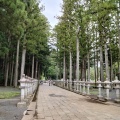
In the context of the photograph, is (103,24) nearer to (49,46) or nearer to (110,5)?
(110,5)

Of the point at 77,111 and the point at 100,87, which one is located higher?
the point at 100,87

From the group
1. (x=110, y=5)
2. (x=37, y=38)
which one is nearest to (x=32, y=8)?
(x=37, y=38)

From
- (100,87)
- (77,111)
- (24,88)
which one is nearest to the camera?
(77,111)

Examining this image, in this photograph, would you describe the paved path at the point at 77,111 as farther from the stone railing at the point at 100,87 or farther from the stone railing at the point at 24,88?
the stone railing at the point at 100,87

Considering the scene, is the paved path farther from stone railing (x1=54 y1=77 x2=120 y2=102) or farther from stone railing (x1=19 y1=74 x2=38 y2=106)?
stone railing (x1=54 y1=77 x2=120 y2=102)

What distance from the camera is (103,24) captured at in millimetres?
22406

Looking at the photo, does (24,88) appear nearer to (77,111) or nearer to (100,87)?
(77,111)

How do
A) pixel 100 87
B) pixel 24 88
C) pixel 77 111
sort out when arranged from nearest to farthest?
1. pixel 77 111
2. pixel 24 88
3. pixel 100 87

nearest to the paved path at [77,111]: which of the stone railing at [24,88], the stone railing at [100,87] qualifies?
the stone railing at [24,88]

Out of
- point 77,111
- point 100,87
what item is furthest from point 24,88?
point 100,87

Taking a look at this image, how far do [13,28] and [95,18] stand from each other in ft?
23.0

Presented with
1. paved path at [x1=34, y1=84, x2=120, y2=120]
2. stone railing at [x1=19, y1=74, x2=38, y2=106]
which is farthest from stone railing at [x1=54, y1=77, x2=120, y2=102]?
stone railing at [x1=19, y1=74, x2=38, y2=106]

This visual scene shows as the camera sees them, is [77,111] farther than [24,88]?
No

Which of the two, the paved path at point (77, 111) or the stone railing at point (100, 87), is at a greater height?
the stone railing at point (100, 87)
